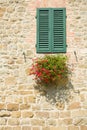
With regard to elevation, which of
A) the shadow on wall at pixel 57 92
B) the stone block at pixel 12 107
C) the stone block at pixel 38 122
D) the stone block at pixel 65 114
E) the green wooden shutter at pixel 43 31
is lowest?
the stone block at pixel 38 122

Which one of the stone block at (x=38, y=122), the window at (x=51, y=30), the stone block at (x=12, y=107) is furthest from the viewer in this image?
the window at (x=51, y=30)

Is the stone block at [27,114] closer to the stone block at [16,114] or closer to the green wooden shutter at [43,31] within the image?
the stone block at [16,114]

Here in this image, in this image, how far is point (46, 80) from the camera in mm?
9641

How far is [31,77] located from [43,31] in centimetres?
132

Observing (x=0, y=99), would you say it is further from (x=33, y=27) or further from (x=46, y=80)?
(x=33, y=27)

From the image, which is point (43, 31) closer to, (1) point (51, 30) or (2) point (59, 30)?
(1) point (51, 30)

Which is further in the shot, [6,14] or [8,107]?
[6,14]

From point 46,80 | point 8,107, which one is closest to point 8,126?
point 8,107

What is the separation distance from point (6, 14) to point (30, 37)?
95 centimetres

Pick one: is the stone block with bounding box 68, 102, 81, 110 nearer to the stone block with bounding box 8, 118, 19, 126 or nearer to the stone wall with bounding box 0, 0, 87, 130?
the stone wall with bounding box 0, 0, 87, 130

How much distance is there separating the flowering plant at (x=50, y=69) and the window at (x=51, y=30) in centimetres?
30

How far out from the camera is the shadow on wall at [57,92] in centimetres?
968

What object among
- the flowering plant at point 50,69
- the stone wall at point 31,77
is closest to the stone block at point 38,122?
the stone wall at point 31,77

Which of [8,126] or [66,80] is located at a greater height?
[66,80]
